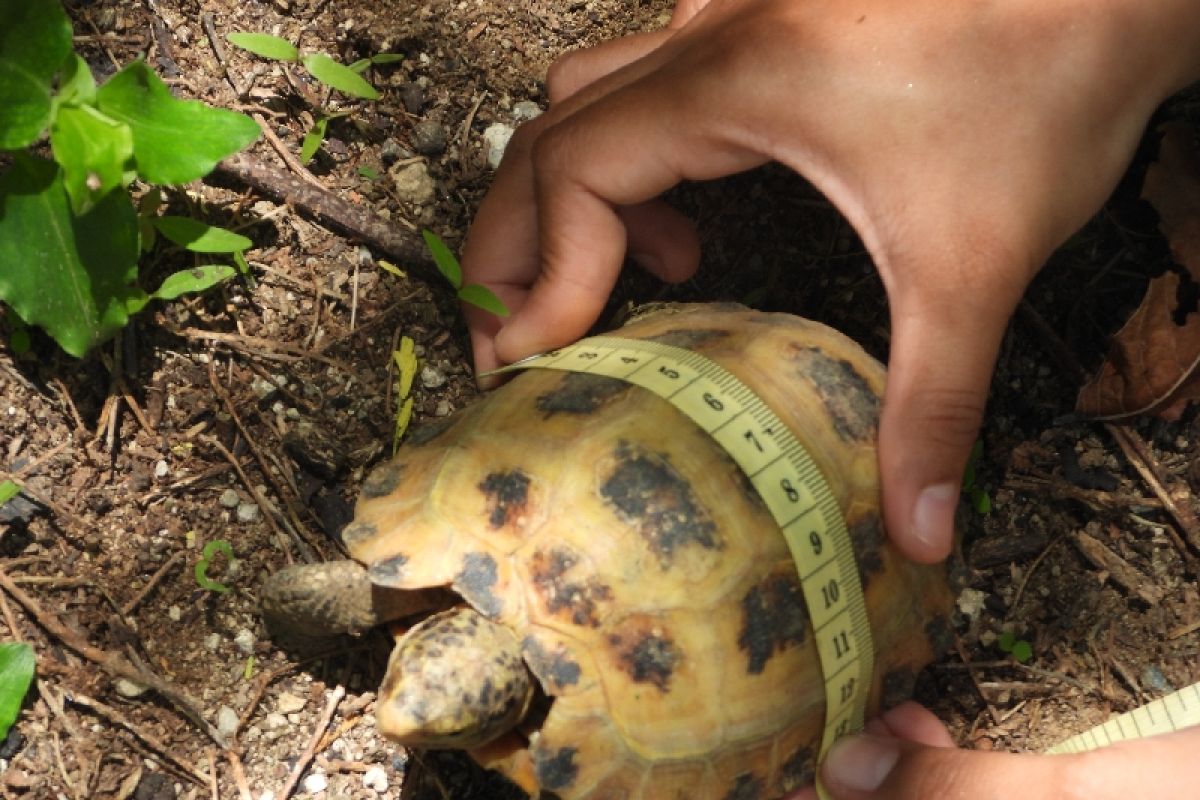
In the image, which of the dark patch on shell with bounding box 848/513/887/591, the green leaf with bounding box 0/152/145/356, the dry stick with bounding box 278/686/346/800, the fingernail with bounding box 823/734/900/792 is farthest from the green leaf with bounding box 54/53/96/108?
the fingernail with bounding box 823/734/900/792

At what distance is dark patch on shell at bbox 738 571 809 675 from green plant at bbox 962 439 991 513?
88 cm

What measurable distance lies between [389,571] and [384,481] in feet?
1.00

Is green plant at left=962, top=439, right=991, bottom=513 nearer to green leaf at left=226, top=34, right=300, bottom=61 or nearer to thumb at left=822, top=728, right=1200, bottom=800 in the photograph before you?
thumb at left=822, top=728, right=1200, bottom=800

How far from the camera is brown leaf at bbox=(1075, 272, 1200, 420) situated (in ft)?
9.31

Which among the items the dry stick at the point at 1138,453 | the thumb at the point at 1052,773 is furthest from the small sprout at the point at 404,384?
the dry stick at the point at 1138,453

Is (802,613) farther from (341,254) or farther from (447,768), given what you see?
(341,254)

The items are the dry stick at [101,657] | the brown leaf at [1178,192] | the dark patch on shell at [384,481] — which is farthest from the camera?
the brown leaf at [1178,192]

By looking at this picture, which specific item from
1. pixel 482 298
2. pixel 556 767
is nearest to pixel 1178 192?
pixel 482 298

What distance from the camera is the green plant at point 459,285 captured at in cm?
264

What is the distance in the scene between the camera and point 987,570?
9.51ft

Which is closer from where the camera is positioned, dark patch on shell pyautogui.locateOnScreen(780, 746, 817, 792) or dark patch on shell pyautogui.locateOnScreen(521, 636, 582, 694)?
dark patch on shell pyautogui.locateOnScreen(521, 636, 582, 694)

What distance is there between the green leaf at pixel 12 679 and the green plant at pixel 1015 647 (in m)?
2.40

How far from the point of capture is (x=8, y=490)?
8.28ft

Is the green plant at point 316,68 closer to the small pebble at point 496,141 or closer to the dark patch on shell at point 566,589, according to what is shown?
the small pebble at point 496,141
